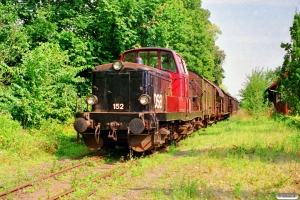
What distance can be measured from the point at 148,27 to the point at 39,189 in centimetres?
1500

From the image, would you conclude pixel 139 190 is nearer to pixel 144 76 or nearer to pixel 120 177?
pixel 120 177

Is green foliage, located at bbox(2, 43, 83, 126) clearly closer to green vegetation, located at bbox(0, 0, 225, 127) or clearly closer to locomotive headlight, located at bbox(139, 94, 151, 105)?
green vegetation, located at bbox(0, 0, 225, 127)

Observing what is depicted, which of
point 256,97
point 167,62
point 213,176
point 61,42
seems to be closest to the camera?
point 213,176

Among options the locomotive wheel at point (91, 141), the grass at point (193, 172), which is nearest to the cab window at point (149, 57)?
the grass at point (193, 172)

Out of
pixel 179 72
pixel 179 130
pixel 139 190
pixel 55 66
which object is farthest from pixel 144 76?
pixel 55 66

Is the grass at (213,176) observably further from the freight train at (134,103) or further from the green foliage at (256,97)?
the green foliage at (256,97)

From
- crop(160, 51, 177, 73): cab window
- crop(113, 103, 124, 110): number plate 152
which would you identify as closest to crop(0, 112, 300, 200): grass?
crop(113, 103, 124, 110): number plate 152

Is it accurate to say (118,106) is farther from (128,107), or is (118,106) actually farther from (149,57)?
(149,57)

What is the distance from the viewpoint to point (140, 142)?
31.0ft

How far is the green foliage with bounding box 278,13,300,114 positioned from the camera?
18.8 m

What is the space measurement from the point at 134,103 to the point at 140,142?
123 centimetres

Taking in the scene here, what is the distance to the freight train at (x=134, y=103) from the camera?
942 cm

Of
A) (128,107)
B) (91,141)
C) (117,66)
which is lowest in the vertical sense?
(91,141)

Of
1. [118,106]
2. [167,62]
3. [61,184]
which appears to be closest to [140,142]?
[118,106]
